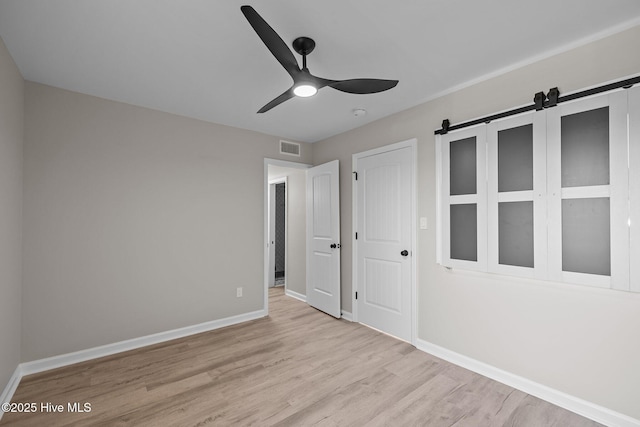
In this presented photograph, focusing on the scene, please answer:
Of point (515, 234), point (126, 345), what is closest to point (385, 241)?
point (515, 234)

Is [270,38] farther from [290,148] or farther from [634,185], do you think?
[290,148]

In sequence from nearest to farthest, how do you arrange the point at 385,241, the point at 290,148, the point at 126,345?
the point at 126,345 → the point at 385,241 → the point at 290,148

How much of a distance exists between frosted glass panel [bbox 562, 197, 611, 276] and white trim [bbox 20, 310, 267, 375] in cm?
339

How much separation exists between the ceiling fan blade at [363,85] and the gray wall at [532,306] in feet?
3.73

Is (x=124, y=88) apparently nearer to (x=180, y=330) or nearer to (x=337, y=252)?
(x=180, y=330)

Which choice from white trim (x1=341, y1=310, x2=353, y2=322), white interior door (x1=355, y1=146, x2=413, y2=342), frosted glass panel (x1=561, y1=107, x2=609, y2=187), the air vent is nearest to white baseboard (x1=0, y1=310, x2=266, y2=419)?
white trim (x1=341, y1=310, x2=353, y2=322)

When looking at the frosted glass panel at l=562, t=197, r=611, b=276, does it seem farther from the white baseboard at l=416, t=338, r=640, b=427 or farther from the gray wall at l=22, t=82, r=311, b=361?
the gray wall at l=22, t=82, r=311, b=361

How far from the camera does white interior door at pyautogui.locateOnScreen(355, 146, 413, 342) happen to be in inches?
123

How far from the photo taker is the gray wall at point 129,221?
8.46 feet

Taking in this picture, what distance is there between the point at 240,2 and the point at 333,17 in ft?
1.78

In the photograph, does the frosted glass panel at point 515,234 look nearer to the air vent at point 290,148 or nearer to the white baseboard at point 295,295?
the air vent at point 290,148

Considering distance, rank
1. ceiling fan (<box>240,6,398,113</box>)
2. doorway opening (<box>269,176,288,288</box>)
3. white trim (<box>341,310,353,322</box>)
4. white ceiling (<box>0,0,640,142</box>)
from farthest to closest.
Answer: doorway opening (<box>269,176,288,288</box>) → white trim (<box>341,310,353,322</box>) → white ceiling (<box>0,0,640,142</box>) → ceiling fan (<box>240,6,398,113</box>)

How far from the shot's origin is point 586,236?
196cm

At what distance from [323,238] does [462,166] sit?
84.2 inches
